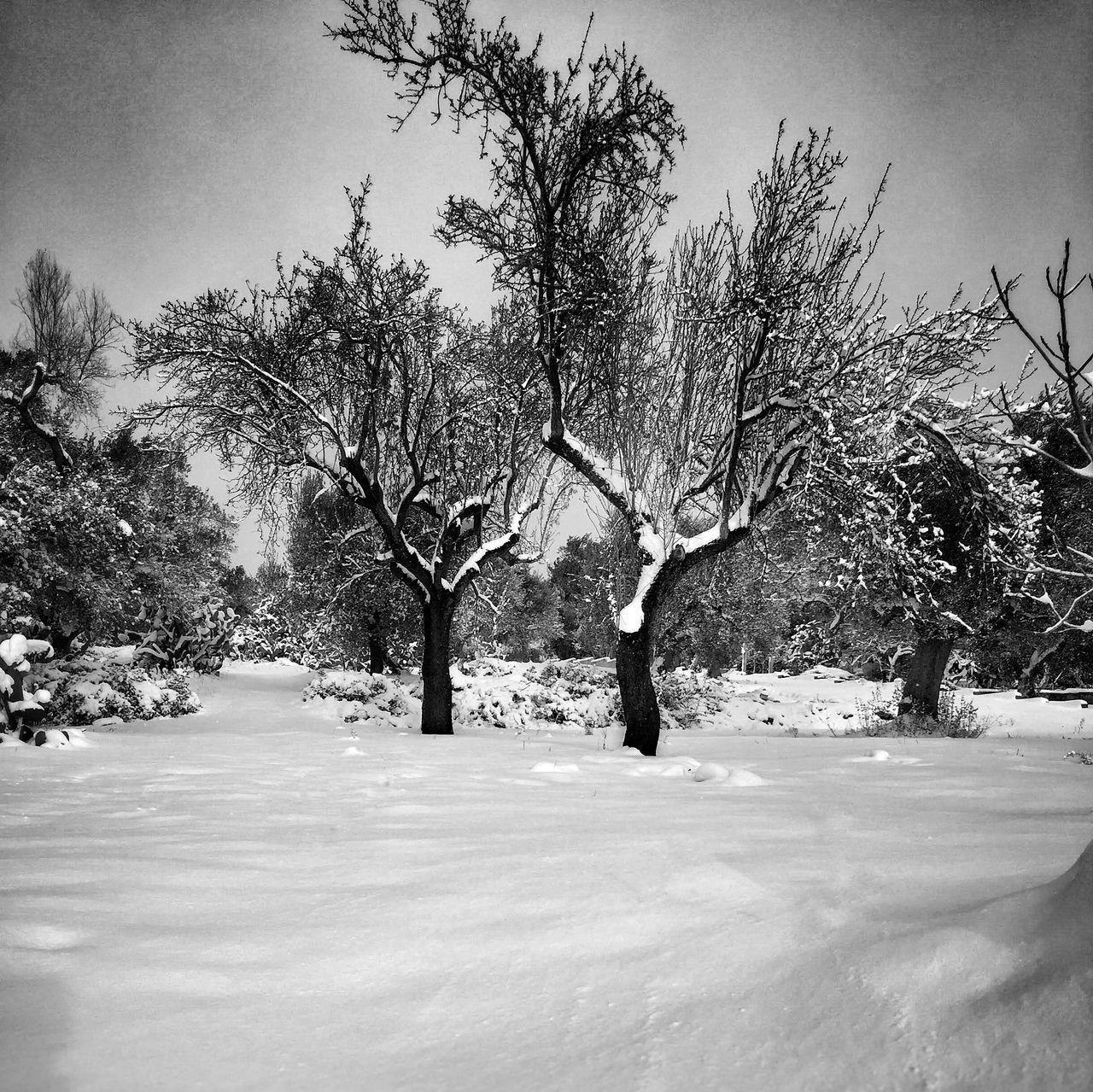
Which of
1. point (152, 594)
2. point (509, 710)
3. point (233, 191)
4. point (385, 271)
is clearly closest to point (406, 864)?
point (385, 271)

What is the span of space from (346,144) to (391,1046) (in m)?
189

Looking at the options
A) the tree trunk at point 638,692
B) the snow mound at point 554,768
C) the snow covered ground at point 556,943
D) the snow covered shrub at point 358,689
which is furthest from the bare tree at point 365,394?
the snow covered ground at point 556,943

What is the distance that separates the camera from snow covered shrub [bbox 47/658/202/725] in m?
10.4

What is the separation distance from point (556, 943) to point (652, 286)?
8665 mm

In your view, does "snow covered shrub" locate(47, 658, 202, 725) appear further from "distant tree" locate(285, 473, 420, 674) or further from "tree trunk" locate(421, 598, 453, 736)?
"tree trunk" locate(421, 598, 453, 736)

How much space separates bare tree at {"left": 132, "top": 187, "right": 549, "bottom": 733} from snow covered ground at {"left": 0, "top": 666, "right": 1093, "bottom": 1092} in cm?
708

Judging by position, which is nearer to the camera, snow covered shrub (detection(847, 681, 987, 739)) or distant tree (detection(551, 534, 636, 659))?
snow covered shrub (detection(847, 681, 987, 739))

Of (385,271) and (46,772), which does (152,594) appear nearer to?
(385,271)

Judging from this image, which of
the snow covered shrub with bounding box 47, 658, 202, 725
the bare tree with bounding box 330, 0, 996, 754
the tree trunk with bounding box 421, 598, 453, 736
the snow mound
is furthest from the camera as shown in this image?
the tree trunk with bounding box 421, 598, 453, 736

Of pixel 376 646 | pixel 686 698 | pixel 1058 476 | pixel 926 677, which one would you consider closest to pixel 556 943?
pixel 926 677

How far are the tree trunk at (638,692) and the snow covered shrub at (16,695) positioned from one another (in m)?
6.73

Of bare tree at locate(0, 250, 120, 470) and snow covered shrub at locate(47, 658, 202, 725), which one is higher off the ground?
bare tree at locate(0, 250, 120, 470)

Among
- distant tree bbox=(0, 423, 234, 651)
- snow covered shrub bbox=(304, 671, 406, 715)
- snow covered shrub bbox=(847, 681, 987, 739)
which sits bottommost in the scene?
snow covered shrub bbox=(304, 671, 406, 715)

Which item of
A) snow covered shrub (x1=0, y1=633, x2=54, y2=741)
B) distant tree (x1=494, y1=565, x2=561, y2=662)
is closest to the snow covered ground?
snow covered shrub (x1=0, y1=633, x2=54, y2=741)
